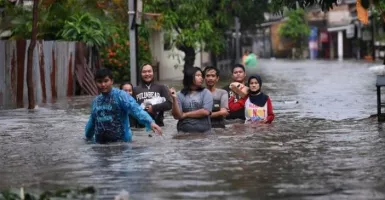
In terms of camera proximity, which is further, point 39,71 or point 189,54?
point 189,54

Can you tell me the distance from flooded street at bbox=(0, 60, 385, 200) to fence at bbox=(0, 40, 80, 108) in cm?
536

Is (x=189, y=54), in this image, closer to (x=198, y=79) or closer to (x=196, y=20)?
(x=196, y=20)

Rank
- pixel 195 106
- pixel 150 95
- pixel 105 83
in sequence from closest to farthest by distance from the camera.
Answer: pixel 105 83
pixel 195 106
pixel 150 95

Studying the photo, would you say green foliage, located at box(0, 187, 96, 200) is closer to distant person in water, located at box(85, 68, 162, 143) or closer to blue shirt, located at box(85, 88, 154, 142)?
distant person in water, located at box(85, 68, 162, 143)

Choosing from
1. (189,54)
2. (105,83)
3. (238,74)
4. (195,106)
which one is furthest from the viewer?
(189,54)

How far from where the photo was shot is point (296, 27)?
112 m

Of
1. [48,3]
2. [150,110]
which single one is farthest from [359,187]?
[48,3]

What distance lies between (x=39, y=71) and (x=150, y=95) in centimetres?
1145

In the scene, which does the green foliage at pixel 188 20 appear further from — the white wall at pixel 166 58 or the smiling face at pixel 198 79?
the smiling face at pixel 198 79

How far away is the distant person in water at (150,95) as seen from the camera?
1594 centimetres

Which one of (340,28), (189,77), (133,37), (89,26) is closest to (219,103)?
(189,77)

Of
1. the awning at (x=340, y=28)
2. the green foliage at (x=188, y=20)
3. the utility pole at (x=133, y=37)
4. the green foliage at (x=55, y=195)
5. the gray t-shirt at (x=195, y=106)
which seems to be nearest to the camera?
the green foliage at (x=55, y=195)

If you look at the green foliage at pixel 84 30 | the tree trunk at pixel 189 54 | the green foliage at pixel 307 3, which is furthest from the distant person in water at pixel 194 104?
the tree trunk at pixel 189 54

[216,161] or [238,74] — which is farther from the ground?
[238,74]
